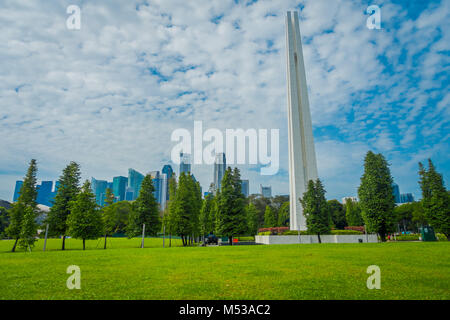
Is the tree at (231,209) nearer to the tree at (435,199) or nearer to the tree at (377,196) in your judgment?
the tree at (377,196)

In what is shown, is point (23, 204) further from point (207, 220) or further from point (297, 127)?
point (297, 127)

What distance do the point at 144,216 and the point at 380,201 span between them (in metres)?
32.6

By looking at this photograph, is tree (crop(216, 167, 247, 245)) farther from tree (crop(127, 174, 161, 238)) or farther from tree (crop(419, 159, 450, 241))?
tree (crop(419, 159, 450, 241))

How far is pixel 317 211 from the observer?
124 ft

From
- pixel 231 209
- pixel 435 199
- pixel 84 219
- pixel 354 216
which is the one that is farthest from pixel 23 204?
pixel 354 216

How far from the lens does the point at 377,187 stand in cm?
3578

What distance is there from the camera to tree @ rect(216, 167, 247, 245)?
35969 mm

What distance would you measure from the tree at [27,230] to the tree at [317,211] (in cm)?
3409

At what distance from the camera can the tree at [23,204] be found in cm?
3203

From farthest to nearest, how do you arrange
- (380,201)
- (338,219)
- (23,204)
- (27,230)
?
(338,219) → (380,201) → (23,204) → (27,230)

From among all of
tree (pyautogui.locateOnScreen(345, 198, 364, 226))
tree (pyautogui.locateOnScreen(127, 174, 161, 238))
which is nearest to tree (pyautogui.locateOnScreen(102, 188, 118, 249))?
tree (pyautogui.locateOnScreen(127, 174, 161, 238))

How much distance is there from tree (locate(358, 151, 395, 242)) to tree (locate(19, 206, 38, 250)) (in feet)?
134

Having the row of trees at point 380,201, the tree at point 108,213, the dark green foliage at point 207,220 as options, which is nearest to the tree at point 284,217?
the dark green foliage at point 207,220
